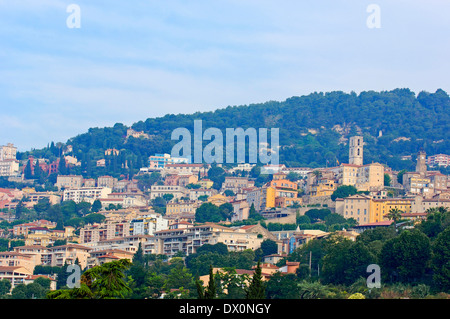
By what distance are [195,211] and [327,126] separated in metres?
91.0

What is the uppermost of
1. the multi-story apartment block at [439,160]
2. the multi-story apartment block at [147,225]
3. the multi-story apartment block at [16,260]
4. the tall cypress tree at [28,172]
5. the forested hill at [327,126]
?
the forested hill at [327,126]

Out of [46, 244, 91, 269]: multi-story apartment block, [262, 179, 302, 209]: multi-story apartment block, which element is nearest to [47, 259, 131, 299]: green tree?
[46, 244, 91, 269]: multi-story apartment block

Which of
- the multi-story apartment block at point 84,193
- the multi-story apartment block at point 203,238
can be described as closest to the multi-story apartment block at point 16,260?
the multi-story apartment block at point 203,238

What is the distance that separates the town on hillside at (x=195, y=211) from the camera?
7162 cm

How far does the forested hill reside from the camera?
159 meters

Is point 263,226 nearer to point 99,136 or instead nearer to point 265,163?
point 265,163

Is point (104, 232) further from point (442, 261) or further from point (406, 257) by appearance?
point (442, 261)

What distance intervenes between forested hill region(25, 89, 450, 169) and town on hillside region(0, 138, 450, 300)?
21.0 m

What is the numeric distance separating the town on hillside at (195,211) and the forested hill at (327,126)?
68.8 ft

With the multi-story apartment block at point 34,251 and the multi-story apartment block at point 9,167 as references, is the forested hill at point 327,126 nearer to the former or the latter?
the multi-story apartment block at point 9,167

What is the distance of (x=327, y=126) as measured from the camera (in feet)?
605

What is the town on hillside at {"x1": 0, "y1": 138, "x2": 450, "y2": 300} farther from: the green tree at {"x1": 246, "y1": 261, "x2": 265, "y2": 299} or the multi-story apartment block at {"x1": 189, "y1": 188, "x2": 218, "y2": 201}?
the green tree at {"x1": 246, "y1": 261, "x2": 265, "y2": 299}

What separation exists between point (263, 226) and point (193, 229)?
7.55 meters

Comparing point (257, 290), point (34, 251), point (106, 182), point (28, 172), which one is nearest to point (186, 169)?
point (106, 182)
